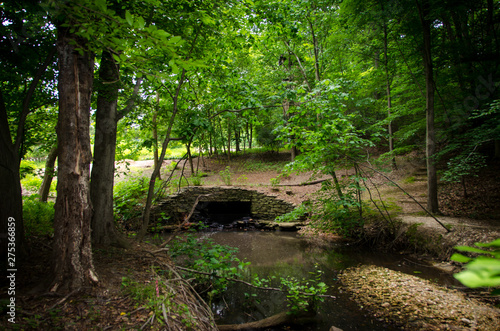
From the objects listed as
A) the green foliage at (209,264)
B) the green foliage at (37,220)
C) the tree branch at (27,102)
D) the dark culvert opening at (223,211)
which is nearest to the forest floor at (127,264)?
the green foliage at (209,264)

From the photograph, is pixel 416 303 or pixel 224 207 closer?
pixel 416 303

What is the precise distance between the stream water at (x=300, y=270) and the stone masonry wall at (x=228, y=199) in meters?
1.42

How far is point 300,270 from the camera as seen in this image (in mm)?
5453

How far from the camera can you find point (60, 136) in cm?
262

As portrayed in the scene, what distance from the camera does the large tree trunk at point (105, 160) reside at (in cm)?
418

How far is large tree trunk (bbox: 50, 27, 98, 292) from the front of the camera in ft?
8.31

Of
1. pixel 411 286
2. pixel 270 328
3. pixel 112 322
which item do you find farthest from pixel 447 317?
pixel 112 322

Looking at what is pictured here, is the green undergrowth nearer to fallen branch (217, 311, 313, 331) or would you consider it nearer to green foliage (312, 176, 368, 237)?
fallen branch (217, 311, 313, 331)

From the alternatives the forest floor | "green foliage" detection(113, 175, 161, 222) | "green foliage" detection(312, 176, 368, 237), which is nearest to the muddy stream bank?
"green foliage" detection(312, 176, 368, 237)

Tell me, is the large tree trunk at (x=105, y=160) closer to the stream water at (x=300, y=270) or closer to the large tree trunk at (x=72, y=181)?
the large tree trunk at (x=72, y=181)

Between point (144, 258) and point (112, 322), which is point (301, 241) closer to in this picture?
point (144, 258)

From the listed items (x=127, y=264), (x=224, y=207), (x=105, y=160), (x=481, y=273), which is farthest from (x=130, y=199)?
(x=481, y=273)

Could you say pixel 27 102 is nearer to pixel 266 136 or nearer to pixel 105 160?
pixel 105 160

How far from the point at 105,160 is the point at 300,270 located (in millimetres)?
4564
